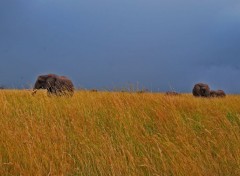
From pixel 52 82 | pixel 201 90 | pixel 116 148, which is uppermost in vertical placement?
pixel 201 90

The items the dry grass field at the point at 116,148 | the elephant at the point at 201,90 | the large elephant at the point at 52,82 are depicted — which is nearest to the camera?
the dry grass field at the point at 116,148

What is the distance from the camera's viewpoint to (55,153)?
12.8 ft

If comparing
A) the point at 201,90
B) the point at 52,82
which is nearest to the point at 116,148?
the point at 52,82

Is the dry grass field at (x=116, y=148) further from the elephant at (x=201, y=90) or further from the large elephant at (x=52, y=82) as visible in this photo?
the elephant at (x=201, y=90)

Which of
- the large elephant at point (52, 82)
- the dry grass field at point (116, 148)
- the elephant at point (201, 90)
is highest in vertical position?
the elephant at point (201, 90)

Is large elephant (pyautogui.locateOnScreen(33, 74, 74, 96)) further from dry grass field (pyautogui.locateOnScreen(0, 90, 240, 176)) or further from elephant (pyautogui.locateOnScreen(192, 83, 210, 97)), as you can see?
elephant (pyautogui.locateOnScreen(192, 83, 210, 97))

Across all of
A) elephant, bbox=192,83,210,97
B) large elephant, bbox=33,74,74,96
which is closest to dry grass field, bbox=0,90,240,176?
large elephant, bbox=33,74,74,96

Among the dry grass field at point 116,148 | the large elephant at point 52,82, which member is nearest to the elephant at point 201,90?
the large elephant at point 52,82

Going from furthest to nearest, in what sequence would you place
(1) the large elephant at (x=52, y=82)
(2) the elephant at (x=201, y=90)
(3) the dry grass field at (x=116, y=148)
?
(2) the elephant at (x=201, y=90) → (1) the large elephant at (x=52, y=82) → (3) the dry grass field at (x=116, y=148)

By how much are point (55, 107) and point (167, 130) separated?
2397mm

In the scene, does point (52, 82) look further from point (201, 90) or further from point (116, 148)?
point (201, 90)

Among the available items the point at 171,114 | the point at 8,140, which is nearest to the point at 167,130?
the point at 171,114

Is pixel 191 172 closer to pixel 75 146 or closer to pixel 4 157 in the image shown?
pixel 75 146

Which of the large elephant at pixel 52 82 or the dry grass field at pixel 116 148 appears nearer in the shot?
the dry grass field at pixel 116 148
